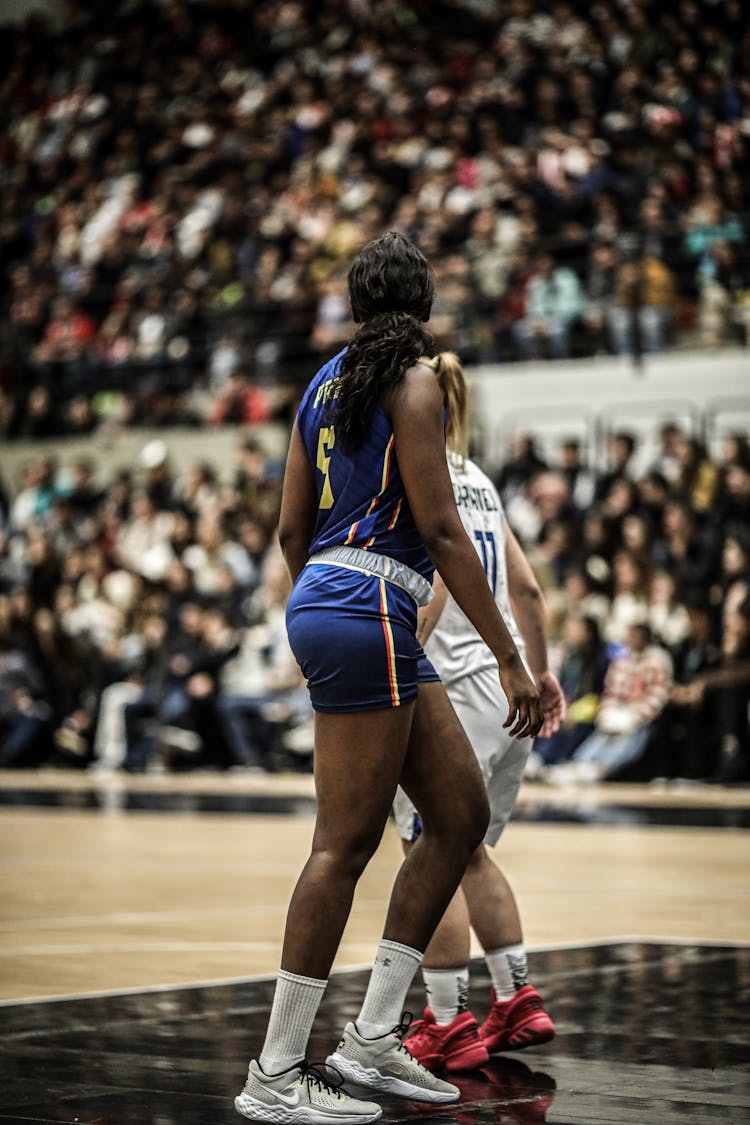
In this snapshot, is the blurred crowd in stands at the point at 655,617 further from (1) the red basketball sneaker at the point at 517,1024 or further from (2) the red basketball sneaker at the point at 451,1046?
(2) the red basketball sneaker at the point at 451,1046

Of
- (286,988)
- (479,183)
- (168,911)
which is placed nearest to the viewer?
(286,988)

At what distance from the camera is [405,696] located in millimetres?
3719

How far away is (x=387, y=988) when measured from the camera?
12.5 feet

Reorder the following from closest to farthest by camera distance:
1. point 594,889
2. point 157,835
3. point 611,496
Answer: point 594,889
point 157,835
point 611,496

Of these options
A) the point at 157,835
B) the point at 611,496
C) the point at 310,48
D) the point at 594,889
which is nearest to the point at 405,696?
the point at 594,889

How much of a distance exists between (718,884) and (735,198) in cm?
857

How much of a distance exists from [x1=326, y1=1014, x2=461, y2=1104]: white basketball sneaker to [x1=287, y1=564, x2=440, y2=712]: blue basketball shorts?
72 cm

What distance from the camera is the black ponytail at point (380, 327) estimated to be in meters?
3.78

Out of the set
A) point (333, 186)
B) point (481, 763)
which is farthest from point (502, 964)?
point (333, 186)

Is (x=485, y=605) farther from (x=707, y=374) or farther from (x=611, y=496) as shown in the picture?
(x=707, y=374)

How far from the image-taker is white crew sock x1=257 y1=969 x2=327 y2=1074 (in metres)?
3.62

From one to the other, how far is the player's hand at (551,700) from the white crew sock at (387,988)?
42.7 inches

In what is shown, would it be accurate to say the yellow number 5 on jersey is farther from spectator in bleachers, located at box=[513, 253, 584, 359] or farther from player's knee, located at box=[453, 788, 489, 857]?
spectator in bleachers, located at box=[513, 253, 584, 359]

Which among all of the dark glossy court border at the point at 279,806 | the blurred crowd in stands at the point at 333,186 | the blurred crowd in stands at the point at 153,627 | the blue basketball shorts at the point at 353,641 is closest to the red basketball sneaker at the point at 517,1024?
the blue basketball shorts at the point at 353,641
